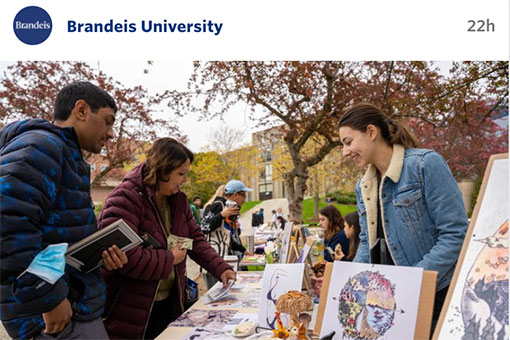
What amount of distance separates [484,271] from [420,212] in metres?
0.52

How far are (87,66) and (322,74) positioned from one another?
18.4ft

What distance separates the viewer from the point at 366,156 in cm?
180

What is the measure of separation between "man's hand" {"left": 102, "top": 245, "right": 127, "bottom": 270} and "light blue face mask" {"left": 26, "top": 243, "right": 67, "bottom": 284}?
0.30 metres

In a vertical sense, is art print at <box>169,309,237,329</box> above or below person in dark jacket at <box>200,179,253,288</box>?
below

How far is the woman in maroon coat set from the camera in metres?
2.11

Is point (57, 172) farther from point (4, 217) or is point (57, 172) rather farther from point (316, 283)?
point (316, 283)

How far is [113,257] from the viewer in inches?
68.4

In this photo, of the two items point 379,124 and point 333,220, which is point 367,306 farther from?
point 333,220

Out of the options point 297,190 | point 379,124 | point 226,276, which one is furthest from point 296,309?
point 297,190

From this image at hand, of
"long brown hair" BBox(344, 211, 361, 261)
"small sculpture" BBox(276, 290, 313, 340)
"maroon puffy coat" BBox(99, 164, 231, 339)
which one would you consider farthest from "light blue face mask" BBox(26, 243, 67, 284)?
"long brown hair" BBox(344, 211, 361, 261)

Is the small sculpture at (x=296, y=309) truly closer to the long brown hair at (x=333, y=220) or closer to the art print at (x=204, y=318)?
the art print at (x=204, y=318)

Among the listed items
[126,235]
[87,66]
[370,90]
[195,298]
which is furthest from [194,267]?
[126,235]

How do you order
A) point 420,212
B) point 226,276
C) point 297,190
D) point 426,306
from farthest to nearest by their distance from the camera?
point 297,190, point 226,276, point 420,212, point 426,306

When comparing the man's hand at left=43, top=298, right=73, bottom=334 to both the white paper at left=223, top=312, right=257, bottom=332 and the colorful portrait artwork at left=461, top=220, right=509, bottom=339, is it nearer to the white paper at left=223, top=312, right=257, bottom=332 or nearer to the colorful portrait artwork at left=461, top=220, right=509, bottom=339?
the white paper at left=223, top=312, right=257, bottom=332
